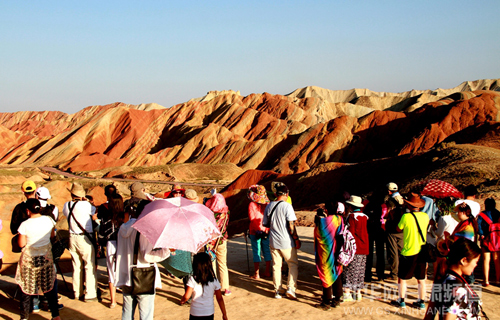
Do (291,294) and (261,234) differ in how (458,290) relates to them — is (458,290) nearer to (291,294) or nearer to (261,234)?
(291,294)

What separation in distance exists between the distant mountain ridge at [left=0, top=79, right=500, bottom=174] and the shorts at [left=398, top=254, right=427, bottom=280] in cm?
2871

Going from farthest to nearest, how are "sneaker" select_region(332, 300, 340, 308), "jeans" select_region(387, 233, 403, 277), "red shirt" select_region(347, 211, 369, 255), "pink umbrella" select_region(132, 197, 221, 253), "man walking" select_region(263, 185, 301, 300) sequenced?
"jeans" select_region(387, 233, 403, 277) → "man walking" select_region(263, 185, 301, 300) → "red shirt" select_region(347, 211, 369, 255) → "sneaker" select_region(332, 300, 340, 308) → "pink umbrella" select_region(132, 197, 221, 253)

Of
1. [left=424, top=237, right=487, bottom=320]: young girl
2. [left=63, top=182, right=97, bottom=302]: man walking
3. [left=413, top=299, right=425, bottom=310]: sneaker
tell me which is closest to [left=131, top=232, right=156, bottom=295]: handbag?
[left=63, top=182, right=97, bottom=302]: man walking

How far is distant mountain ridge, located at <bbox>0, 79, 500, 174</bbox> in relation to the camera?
167ft

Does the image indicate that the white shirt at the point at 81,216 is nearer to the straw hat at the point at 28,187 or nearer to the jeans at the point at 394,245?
the straw hat at the point at 28,187

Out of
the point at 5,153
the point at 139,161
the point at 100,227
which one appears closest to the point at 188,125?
the point at 139,161

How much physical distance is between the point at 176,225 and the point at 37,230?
2280mm

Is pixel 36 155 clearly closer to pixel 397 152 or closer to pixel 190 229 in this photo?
pixel 397 152

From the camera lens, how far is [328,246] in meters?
6.20

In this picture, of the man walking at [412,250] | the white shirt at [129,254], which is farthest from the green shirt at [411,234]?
the white shirt at [129,254]

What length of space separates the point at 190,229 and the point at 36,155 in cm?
8275

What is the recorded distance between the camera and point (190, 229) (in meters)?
4.52

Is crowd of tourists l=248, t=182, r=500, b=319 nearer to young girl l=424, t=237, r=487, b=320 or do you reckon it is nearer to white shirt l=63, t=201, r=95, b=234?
young girl l=424, t=237, r=487, b=320

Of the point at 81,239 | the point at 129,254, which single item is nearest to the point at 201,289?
the point at 129,254
